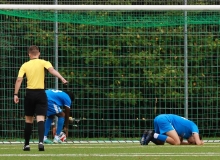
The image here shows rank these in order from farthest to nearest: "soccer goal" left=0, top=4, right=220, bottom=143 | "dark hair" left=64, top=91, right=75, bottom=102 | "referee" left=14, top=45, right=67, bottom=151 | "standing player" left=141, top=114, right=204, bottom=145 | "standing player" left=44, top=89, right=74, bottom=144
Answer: "soccer goal" left=0, top=4, right=220, bottom=143, "dark hair" left=64, top=91, right=75, bottom=102, "standing player" left=44, top=89, right=74, bottom=144, "standing player" left=141, top=114, right=204, bottom=145, "referee" left=14, top=45, right=67, bottom=151

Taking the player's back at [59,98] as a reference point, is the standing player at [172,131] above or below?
below

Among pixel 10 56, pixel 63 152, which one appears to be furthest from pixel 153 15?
pixel 63 152

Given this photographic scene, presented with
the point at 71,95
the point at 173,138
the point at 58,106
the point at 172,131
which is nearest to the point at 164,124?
the point at 172,131

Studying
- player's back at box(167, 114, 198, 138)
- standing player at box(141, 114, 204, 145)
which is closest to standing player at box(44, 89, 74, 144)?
standing player at box(141, 114, 204, 145)

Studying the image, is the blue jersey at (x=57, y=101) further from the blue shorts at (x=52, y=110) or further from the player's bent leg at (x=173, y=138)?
the player's bent leg at (x=173, y=138)

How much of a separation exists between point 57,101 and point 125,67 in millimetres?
1752

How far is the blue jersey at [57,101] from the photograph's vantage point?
18103mm

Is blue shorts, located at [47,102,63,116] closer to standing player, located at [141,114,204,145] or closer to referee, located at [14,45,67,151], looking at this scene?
standing player, located at [141,114,204,145]

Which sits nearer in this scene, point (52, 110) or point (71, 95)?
point (52, 110)

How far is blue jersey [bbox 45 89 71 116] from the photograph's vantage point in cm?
1810

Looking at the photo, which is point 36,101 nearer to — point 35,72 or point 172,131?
point 35,72

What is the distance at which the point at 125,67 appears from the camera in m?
19.0

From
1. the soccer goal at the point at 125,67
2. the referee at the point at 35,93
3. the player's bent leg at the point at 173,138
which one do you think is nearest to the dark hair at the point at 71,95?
the soccer goal at the point at 125,67

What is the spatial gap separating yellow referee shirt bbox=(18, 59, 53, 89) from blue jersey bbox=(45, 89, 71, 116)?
394cm
